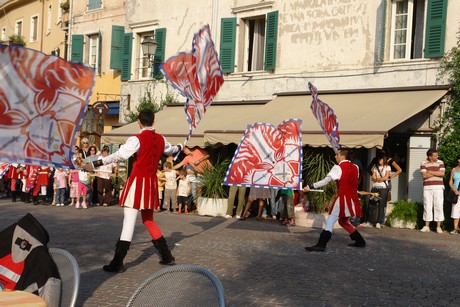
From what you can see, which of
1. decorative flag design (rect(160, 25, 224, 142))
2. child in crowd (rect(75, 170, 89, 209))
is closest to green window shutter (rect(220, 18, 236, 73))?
child in crowd (rect(75, 170, 89, 209))

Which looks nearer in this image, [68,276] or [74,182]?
[68,276]

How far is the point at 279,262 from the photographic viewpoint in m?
9.73

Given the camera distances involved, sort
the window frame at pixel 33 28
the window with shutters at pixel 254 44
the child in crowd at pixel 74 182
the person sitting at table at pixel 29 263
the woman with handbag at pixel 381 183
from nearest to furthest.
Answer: the person sitting at table at pixel 29 263, the woman with handbag at pixel 381 183, the child in crowd at pixel 74 182, the window with shutters at pixel 254 44, the window frame at pixel 33 28

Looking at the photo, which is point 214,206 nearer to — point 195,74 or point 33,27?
point 195,74

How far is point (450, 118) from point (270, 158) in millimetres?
5527

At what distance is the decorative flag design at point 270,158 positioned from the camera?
13008mm

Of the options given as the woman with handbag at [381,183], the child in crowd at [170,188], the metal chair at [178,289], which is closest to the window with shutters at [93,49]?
the child in crowd at [170,188]

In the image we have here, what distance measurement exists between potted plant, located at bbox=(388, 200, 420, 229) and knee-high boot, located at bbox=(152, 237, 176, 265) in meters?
8.29

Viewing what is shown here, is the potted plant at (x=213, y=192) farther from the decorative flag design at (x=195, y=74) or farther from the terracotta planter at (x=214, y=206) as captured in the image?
the decorative flag design at (x=195, y=74)

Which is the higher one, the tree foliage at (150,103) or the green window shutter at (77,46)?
the green window shutter at (77,46)

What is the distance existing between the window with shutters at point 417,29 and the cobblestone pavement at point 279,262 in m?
4.67

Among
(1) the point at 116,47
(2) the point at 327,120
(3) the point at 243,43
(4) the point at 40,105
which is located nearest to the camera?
(4) the point at 40,105

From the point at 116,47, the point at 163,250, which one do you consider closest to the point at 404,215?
the point at 163,250

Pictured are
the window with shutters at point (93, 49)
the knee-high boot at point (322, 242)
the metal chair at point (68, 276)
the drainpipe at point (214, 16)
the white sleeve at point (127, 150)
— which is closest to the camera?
the metal chair at point (68, 276)
